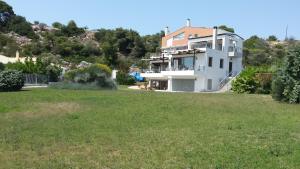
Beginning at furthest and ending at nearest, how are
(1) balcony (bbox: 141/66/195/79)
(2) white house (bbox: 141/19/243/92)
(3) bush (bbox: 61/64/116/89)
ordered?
(2) white house (bbox: 141/19/243/92), (1) balcony (bbox: 141/66/195/79), (3) bush (bbox: 61/64/116/89)

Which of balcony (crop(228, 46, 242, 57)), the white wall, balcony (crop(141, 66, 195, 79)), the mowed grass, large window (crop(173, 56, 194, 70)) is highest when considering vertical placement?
balcony (crop(228, 46, 242, 57))

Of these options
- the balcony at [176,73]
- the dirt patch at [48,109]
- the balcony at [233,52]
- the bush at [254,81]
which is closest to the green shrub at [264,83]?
the bush at [254,81]

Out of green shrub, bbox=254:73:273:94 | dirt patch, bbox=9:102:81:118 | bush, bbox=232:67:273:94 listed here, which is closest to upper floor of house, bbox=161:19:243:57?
bush, bbox=232:67:273:94

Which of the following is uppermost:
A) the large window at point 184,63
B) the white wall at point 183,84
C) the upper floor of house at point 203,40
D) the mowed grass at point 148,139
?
the upper floor of house at point 203,40

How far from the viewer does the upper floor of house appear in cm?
5591

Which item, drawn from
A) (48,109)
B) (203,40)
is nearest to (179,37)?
(203,40)

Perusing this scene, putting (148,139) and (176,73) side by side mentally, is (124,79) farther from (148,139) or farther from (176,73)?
(148,139)

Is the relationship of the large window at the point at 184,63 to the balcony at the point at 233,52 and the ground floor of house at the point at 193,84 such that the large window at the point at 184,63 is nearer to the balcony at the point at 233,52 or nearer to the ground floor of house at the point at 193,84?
the ground floor of house at the point at 193,84

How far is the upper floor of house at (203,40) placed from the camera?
55.9m

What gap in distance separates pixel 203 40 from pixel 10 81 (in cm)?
3452

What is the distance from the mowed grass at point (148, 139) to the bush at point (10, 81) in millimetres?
15092

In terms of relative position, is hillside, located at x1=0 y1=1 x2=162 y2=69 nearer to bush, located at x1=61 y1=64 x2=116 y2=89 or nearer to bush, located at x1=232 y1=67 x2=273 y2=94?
bush, located at x1=61 y1=64 x2=116 y2=89

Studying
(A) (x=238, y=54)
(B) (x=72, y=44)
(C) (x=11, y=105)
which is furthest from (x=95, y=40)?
(C) (x=11, y=105)

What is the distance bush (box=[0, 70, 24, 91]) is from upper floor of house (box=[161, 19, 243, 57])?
25435 millimetres
